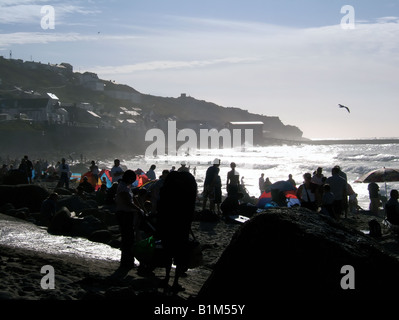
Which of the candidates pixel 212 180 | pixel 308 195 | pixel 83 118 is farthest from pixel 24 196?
pixel 83 118

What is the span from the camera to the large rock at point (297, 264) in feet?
14.4

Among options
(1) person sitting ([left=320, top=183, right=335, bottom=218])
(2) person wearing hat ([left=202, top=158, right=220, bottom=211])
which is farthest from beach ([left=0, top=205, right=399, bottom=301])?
(2) person wearing hat ([left=202, top=158, right=220, bottom=211])

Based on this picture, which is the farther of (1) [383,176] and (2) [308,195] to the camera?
(1) [383,176]

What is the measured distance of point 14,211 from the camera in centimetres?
1186

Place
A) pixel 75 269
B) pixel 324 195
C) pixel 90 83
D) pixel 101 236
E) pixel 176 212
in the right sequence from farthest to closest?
pixel 90 83, pixel 324 195, pixel 101 236, pixel 75 269, pixel 176 212

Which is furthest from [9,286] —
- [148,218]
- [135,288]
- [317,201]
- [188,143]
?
[188,143]

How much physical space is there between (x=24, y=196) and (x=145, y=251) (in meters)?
8.01

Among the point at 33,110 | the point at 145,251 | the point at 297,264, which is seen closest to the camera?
the point at 297,264

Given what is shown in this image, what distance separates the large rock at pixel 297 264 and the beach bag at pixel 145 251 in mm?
1866

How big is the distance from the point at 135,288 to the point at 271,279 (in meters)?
1.86

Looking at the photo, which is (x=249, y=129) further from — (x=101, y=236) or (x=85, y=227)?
(x=101, y=236)

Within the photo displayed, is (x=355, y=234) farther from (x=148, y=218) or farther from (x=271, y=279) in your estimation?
(x=148, y=218)

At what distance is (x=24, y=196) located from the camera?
1372 centimetres
